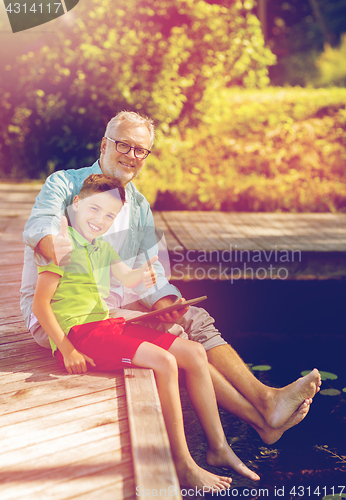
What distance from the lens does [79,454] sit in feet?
4.99

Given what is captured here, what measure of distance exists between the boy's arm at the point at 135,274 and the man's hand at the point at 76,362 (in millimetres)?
380

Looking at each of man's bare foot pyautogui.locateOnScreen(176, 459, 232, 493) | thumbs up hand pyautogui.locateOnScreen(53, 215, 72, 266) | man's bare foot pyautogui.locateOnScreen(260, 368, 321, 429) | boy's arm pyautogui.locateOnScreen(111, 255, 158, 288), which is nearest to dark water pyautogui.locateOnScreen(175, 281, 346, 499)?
man's bare foot pyautogui.locateOnScreen(176, 459, 232, 493)

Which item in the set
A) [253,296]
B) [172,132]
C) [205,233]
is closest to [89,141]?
[172,132]

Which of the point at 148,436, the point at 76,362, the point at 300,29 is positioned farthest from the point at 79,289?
the point at 300,29

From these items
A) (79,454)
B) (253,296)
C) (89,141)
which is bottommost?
(253,296)

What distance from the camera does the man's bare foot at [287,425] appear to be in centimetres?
216

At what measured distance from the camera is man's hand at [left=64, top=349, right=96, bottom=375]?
6.33ft

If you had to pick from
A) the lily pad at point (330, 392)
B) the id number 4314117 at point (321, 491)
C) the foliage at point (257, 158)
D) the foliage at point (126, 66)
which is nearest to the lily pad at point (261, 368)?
the lily pad at point (330, 392)

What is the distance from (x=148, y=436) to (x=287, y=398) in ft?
2.69

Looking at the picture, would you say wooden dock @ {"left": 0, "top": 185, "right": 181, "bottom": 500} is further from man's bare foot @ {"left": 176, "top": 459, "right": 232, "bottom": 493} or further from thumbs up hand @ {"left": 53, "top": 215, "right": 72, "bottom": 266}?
thumbs up hand @ {"left": 53, "top": 215, "right": 72, "bottom": 266}

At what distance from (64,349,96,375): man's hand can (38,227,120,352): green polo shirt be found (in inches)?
3.2

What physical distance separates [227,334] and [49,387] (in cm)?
221

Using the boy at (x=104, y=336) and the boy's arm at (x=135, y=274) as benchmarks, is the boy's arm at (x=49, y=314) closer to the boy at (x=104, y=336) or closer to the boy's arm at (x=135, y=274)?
the boy at (x=104, y=336)

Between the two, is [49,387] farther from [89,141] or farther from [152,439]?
[89,141]
